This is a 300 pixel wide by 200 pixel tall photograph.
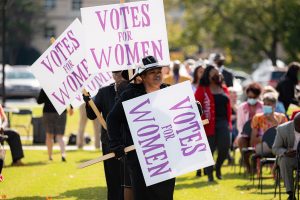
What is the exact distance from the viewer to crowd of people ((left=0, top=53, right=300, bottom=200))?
9.96 meters

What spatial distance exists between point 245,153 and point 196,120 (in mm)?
8412

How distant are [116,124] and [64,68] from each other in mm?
3489

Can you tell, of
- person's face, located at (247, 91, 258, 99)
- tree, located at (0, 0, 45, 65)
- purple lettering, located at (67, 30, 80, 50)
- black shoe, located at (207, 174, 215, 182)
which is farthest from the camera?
tree, located at (0, 0, 45, 65)

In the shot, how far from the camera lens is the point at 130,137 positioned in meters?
10.2

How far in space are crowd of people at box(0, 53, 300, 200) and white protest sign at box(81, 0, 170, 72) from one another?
0.26m

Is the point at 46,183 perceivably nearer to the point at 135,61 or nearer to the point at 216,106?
the point at 216,106

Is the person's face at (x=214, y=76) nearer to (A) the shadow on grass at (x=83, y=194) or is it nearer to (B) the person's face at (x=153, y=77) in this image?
(A) the shadow on grass at (x=83, y=194)

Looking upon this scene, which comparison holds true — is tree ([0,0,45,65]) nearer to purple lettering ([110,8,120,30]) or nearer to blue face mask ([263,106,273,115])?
blue face mask ([263,106,273,115])

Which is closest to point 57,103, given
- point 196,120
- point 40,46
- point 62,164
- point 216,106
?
point 196,120

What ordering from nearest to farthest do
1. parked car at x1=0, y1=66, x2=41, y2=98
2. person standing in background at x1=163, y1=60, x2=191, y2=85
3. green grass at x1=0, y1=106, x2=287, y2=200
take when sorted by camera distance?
1. green grass at x1=0, y1=106, x2=287, y2=200
2. person standing in background at x1=163, y1=60, x2=191, y2=85
3. parked car at x1=0, y1=66, x2=41, y2=98

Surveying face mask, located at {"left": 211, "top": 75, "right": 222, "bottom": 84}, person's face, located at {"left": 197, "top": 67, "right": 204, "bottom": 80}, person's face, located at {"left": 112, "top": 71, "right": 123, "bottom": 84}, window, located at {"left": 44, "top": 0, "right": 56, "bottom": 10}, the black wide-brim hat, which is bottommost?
face mask, located at {"left": 211, "top": 75, "right": 222, "bottom": 84}

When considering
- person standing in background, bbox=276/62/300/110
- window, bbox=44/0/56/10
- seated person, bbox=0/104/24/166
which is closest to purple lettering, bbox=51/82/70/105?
seated person, bbox=0/104/24/166

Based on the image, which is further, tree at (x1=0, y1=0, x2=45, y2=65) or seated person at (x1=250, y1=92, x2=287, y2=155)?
tree at (x1=0, y1=0, x2=45, y2=65)

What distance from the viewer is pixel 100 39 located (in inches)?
478
